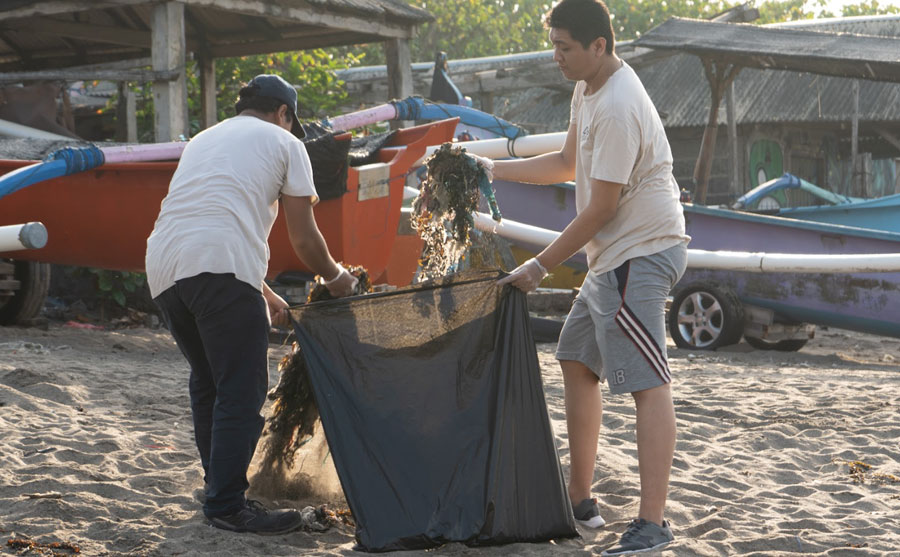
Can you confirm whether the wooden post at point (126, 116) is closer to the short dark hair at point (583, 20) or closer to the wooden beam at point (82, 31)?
the wooden beam at point (82, 31)

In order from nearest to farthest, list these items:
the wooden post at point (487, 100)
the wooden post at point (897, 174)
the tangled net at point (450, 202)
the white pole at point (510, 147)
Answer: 1. the tangled net at point (450, 202)
2. the white pole at point (510, 147)
3. the wooden post at point (487, 100)
4. the wooden post at point (897, 174)

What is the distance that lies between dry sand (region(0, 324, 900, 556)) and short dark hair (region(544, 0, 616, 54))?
5.43 feet

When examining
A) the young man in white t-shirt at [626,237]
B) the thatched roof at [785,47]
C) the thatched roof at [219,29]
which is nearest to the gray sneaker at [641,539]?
the young man in white t-shirt at [626,237]

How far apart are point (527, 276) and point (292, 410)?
1031 millimetres

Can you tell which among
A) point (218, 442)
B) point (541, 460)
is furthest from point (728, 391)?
point (218, 442)

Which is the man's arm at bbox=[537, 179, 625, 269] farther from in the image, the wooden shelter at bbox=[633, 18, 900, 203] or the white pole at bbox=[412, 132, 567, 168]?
the wooden shelter at bbox=[633, 18, 900, 203]

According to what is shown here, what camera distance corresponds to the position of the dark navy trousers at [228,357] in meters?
3.35

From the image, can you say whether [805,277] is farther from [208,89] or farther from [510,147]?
[208,89]

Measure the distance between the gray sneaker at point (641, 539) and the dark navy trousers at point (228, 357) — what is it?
122 cm

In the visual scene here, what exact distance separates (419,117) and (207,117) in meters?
3.18

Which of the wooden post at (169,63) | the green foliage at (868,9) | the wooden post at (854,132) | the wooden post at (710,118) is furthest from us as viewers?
the green foliage at (868,9)

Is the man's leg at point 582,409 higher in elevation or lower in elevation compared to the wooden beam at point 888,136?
lower

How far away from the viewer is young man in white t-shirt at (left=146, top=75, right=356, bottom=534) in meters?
3.35

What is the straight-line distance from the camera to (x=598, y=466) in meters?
4.57
